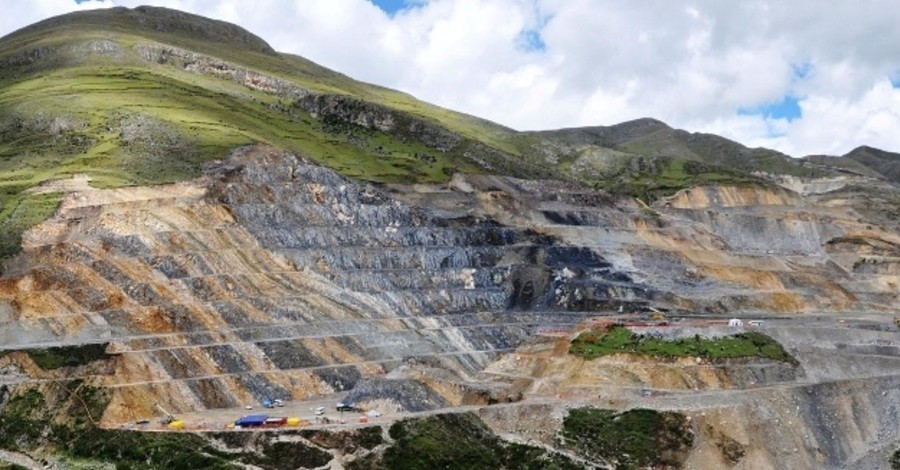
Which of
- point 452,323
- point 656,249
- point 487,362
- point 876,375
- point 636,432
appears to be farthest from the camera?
point 656,249

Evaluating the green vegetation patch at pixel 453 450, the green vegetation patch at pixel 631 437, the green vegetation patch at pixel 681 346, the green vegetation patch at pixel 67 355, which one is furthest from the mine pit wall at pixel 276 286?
the green vegetation patch at pixel 631 437

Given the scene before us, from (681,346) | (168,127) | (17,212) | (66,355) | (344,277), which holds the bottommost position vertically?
(66,355)

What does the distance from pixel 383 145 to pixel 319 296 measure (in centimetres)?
8057

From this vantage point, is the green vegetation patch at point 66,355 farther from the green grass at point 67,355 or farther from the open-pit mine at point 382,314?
the open-pit mine at point 382,314

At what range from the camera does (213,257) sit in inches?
3834

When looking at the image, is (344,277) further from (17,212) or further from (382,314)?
(17,212)

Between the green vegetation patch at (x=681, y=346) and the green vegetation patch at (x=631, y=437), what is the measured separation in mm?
8970

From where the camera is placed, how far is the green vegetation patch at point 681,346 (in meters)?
82.9

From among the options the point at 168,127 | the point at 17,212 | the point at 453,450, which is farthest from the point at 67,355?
the point at 168,127

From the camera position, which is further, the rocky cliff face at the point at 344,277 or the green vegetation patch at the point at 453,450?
the rocky cliff face at the point at 344,277

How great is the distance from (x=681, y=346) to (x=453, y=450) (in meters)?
26.5

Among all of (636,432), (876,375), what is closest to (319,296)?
(636,432)

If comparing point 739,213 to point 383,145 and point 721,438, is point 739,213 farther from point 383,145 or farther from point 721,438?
point 721,438

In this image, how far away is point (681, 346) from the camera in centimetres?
8412
